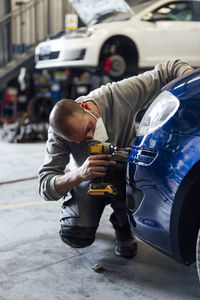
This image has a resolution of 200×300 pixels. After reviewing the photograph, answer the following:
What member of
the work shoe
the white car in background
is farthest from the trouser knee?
the white car in background

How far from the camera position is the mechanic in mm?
1777

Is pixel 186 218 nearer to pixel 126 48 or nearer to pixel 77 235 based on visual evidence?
pixel 77 235

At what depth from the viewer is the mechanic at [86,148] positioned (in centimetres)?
178

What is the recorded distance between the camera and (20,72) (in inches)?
340

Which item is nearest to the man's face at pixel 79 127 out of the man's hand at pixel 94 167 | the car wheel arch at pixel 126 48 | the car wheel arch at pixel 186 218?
the man's hand at pixel 94 167

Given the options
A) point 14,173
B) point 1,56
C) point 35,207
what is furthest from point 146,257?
point 1,56

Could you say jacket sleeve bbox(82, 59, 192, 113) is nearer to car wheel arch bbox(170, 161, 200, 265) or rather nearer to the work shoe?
the work shoe

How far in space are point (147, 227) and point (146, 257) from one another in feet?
1.91

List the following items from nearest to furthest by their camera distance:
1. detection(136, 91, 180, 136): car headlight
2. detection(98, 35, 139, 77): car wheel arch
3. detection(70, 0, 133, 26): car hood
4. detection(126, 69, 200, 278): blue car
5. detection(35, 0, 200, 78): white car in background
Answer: detection(126, 69, 200, 278): blue car < detection(136, 91, 180, 136): car headlight < detection(70, 0, 133, 26): car hood < detection(35, 0, 200, 78): white car in background < detection(98, 35, 139, 77): car wheel arch

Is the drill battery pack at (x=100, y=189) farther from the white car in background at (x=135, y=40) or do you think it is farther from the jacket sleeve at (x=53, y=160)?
the white car in background at (x=135, y=40)

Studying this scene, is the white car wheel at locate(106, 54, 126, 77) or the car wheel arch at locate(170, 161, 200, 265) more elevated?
the car wheel arch at locate(170, 161, 200, 265)

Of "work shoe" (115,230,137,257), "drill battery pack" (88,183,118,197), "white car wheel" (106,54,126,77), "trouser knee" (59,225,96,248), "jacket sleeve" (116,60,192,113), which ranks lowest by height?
"white car wheel" (106,54,126,77)

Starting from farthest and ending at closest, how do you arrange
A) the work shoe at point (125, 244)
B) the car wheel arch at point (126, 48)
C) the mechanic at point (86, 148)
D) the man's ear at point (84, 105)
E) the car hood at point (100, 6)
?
the car wheel arch at point (126, 48) → the car hood at point (100, 6) → the work shoe at point (125, 244) → the man's ear at point (84, 105) → the mechanic at point (86, 148)

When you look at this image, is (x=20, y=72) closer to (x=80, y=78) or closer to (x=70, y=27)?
(x=80, y=78)
